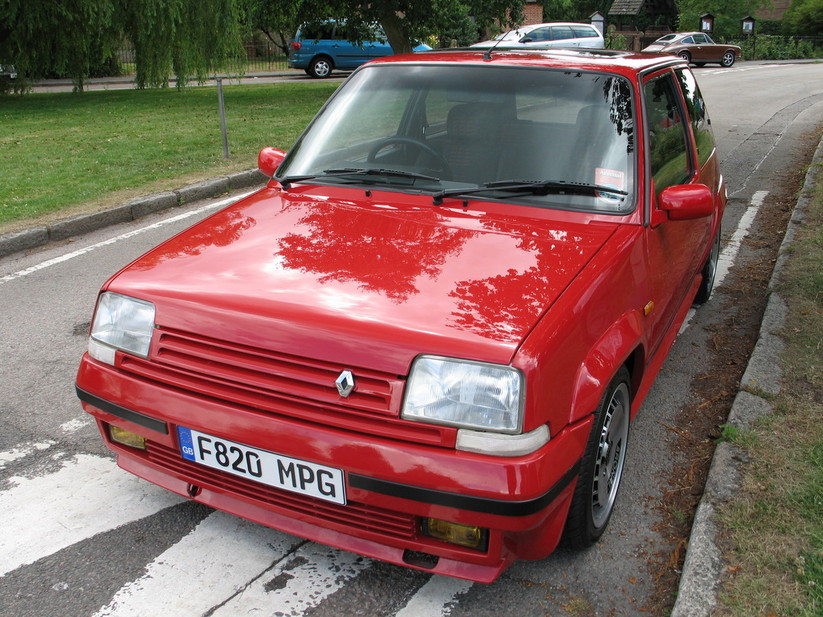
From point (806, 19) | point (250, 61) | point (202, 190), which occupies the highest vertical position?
point (806, 19)

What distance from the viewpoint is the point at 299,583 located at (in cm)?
268

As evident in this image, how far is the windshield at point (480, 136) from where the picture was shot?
10.7 ft

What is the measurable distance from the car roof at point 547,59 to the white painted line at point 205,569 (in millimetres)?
2326

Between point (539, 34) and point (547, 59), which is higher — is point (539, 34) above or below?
above

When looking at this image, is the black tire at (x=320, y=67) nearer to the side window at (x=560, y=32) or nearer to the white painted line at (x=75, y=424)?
the side window at (x=560, y=32)

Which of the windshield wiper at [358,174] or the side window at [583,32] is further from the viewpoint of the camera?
the side window at [583,32]

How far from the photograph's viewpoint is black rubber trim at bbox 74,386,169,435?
2621mm

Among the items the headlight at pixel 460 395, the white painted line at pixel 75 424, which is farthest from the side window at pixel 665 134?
the white painted line at pixel 75 424

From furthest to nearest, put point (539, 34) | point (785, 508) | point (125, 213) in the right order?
point (539, 34)
point (125, 213)
point (785, 508)

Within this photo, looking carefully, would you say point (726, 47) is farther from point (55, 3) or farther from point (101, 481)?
point (101, 481)

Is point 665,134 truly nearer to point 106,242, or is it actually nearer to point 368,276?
point 368,276

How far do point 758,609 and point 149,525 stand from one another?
6.94 feet

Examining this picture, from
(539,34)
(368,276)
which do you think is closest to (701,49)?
(539,34)

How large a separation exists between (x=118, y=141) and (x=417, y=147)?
379 inches
